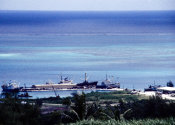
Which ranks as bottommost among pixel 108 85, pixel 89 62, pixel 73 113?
pixel 73 113

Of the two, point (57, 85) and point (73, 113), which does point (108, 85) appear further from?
point (73, 113)

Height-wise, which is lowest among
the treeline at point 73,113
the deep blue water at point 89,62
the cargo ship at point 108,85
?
the treeline at point 73,113

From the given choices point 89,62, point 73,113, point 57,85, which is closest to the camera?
point 73,113

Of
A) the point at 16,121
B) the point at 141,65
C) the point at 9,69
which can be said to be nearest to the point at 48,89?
the point at 9,69

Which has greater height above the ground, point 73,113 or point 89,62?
point 89,62

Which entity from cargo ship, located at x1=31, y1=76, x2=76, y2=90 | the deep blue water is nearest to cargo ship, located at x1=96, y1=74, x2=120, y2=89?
the deep blue water

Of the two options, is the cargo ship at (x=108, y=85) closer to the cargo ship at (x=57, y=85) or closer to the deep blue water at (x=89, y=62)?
the deep blue water at (x=89, y=62)

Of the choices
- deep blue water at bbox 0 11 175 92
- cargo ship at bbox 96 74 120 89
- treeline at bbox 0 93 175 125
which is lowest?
treeline at bbox 0 93 175 125

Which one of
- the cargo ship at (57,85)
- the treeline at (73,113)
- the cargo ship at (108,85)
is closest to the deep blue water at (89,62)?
the cargo ship at (108,85)

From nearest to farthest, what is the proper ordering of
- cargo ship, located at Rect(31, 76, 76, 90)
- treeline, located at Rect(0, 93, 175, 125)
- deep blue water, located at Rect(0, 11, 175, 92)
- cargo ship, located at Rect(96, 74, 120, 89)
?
treeline, located at Rect(0, 93, 175, 125), cargo ship, located at Rect(31, 76, 76, 90), cargo ship, located at Rect(96, 74, 120, 89), deep blue water, located at Rect(0, 11, 175, 92)

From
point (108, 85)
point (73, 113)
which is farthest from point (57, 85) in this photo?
point (73, 113)

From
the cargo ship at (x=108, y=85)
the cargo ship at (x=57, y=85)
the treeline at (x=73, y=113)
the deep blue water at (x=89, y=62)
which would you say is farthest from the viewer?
the deep blue water at (x=89, y=62)

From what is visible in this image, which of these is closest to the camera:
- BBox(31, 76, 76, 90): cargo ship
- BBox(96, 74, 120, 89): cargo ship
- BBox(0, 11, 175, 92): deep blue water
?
BBox(31, 76, 76, 90): cargo ship

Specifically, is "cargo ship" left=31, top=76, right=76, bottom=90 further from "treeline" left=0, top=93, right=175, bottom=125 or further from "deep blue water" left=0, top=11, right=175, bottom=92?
"treeline" left=0, top=93, right=175, bottom=125
